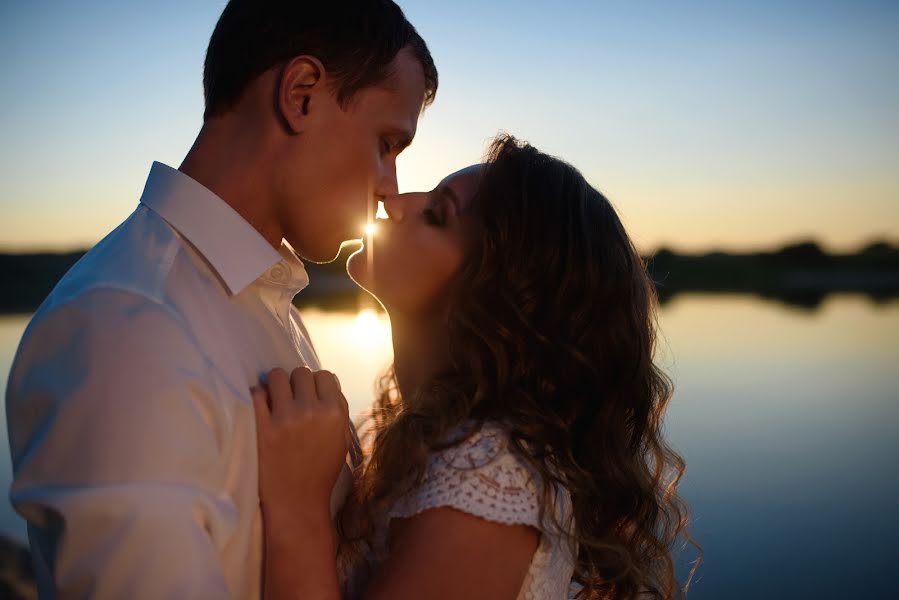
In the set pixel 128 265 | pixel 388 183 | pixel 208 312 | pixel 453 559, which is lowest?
pixel 453 559

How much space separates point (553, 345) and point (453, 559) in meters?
0.69

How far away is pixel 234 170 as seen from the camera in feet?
5.66

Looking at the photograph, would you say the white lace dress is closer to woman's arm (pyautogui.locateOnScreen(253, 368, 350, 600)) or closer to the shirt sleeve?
woman's arm (pyautogui.locateOnScreen(253, 368, 350, 600))

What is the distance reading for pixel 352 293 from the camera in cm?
4681

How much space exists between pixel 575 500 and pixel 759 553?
5860mm

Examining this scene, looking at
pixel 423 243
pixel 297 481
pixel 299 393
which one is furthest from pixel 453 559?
pixel 423 243

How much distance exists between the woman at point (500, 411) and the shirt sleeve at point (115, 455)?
354 mm

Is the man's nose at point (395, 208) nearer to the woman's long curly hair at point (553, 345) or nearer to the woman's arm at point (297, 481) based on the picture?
the woman's long curly hair at point (553, 345)

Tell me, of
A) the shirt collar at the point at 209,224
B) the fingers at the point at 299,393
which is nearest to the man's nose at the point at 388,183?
the shirt collar at the point at 209,224

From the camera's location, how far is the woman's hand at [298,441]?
1.50 meters

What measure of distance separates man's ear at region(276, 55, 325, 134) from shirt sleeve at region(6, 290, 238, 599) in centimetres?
67

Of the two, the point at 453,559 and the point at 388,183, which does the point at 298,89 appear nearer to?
the point at 388,183

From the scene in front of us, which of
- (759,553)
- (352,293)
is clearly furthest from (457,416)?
(352,293)

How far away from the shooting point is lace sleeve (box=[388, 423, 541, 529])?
1.68 meters
